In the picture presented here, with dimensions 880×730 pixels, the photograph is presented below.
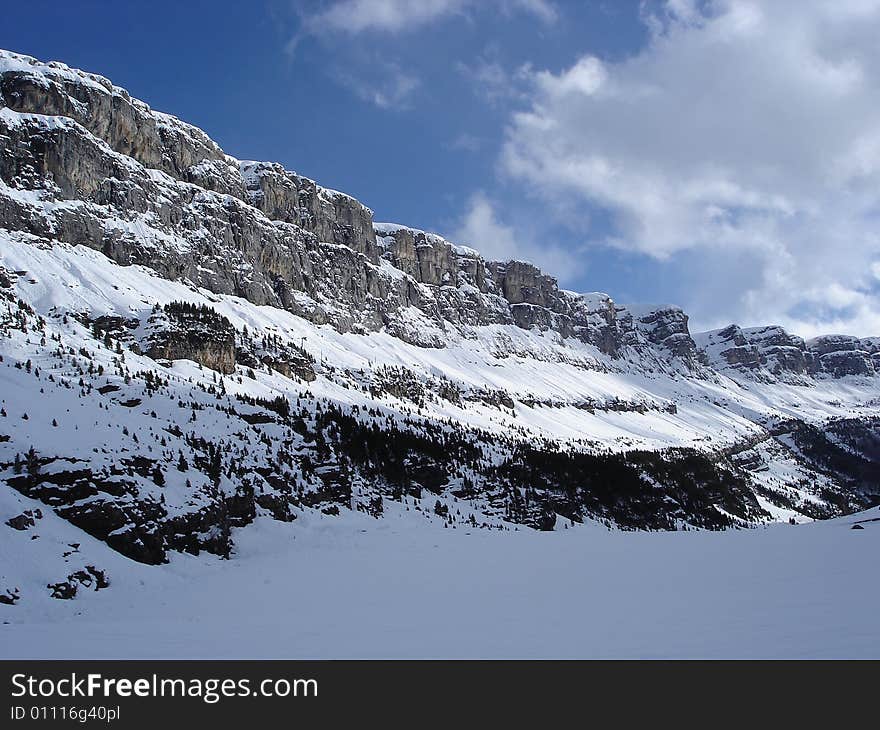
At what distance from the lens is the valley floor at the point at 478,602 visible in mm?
9062

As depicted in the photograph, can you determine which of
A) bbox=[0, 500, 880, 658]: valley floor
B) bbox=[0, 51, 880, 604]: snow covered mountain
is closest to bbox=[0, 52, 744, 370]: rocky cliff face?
bbox=[0, 51, 880, 604]: snow covered mountain

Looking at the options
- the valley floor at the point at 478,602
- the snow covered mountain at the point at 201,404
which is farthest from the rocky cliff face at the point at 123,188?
the valley floor at the point at 478,602

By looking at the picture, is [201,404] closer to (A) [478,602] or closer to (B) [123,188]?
(A) [478,602]

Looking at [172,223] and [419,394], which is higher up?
[172,223]

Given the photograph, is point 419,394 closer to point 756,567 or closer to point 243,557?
point 243,557

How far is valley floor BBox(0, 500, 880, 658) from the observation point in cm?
906

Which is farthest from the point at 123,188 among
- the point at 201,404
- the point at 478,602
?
the point at 478,602

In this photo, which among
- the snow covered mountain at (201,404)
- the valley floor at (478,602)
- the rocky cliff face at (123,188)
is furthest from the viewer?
the rocky cliff face at (123,188)

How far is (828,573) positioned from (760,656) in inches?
316

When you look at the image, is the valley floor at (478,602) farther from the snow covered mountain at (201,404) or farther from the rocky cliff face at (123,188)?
the rocky cliff face at (123,188)

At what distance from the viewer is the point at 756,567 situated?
15672mm

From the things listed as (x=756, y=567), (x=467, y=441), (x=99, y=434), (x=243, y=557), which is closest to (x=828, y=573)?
(x=756, y=567)

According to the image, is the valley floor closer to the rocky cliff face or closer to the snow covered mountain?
the snow covered mountain

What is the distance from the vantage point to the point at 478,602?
1401 cm
